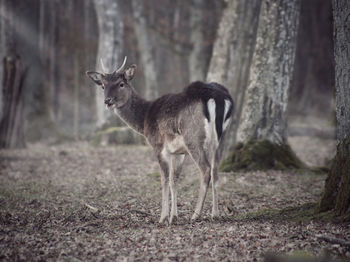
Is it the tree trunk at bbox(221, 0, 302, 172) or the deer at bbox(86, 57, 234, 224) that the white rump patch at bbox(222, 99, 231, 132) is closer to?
the deer at bbox(86, 57, 234, 224)

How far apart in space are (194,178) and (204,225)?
3.35 m

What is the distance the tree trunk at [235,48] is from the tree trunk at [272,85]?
161 centimetres

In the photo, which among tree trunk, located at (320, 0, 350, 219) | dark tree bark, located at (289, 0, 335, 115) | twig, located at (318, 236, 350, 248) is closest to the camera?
twig, located at (318, 236, 350, 248)

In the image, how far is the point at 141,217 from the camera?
21.6 ft

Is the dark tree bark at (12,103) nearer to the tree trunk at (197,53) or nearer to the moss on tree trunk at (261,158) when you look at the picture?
the tree trunk at (197,53)

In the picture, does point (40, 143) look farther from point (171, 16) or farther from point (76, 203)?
point (171, 16)

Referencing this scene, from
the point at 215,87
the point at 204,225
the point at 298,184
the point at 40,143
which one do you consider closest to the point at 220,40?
the point at 298,184

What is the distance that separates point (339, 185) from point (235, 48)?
6.56m

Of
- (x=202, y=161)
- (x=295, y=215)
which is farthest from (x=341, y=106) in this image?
(x=202, y=161)

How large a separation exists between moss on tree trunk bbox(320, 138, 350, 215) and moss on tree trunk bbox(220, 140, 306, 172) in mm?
3867

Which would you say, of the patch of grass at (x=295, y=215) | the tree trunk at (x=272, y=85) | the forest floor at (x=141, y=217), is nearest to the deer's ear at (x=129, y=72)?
the forest floor at (x=141, y=217)

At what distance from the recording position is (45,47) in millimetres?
25312

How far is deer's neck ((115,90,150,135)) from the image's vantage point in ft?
24.1

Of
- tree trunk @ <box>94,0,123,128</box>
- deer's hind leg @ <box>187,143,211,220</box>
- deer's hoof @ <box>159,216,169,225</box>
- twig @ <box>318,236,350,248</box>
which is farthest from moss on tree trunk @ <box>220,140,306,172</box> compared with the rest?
tree trunk @ <box>94,0,123,128</box>
